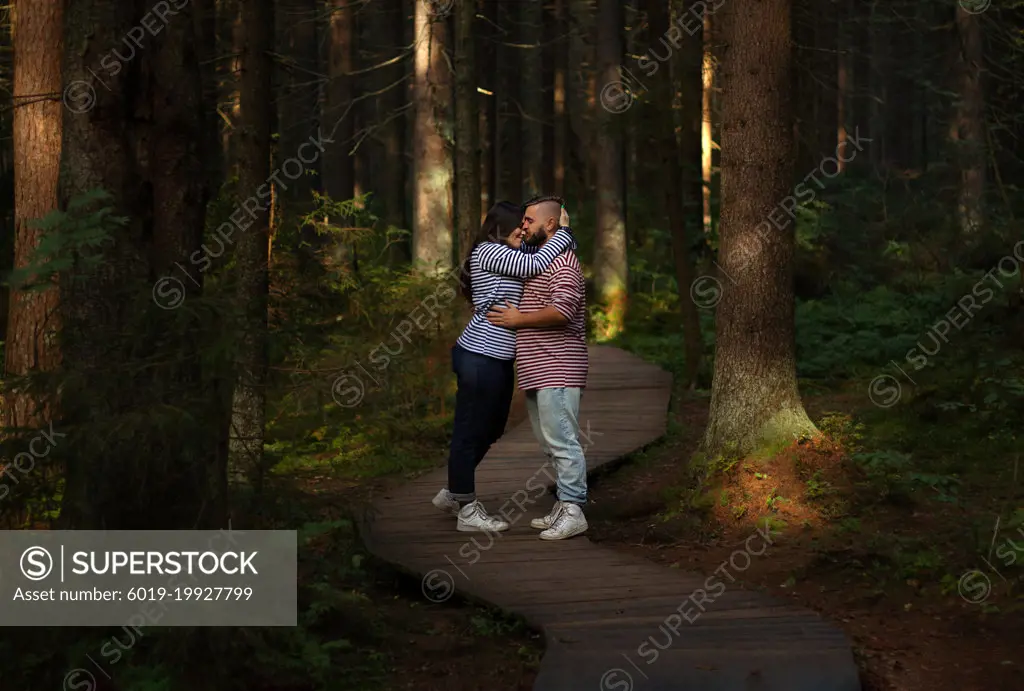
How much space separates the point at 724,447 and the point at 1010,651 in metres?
3.05

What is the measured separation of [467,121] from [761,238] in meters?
6.62

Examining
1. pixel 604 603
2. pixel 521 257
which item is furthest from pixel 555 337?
pixel 604 603

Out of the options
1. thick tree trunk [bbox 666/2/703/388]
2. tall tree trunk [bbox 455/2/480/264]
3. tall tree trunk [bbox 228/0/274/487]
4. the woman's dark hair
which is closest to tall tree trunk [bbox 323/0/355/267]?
tall tree trunk [bbox 455/2/480/264]

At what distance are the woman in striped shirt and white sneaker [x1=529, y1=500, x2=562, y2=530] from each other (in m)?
0.67

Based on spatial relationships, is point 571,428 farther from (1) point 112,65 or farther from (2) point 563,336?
(1) point 112,65

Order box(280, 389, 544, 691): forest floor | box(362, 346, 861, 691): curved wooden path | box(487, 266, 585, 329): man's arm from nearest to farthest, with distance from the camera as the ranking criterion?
box(362, 346, 861, 691): curved wooden path
box(280, 389, 544, 691): forest floor
box(487, 266, 585, 329): man's arm

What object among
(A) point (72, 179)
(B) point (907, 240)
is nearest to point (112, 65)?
(A) point (72, 179)

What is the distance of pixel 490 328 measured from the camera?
25.9 ft

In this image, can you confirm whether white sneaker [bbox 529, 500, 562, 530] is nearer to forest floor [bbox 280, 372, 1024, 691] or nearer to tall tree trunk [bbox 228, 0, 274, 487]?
forest floor [bbox 280, 372, 1024, 691]

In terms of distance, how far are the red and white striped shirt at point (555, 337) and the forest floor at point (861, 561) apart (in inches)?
58.1

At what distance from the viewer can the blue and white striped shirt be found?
7.75 m

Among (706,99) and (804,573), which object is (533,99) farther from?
(804,573)

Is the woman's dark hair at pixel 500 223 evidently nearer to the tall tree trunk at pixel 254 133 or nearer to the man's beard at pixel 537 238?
the man's beard at pixel 537 238

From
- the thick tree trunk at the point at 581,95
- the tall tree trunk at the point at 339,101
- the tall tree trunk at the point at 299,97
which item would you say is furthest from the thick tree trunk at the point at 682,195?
the thick tree trunk at the point at 581,95
